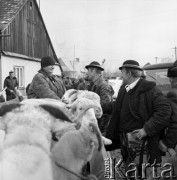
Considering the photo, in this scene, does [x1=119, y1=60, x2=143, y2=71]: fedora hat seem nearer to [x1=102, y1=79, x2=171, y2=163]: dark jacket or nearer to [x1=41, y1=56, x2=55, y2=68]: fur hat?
[x1=102, y1=79, x2=171, y2=163]: dark jacket

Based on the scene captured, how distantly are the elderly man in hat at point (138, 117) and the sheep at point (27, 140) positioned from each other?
164 centimetres

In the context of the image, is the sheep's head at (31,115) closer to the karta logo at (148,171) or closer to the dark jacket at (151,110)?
the karta logo at (148,171)

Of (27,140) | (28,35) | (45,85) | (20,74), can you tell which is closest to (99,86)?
(45,85)

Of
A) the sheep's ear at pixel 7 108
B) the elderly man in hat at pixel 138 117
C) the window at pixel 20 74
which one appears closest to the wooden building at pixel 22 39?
the window at pixel 20 74

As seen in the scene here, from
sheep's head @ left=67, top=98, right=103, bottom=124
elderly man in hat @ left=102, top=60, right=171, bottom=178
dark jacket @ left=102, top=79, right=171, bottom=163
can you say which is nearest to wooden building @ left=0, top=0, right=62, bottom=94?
elderly man in hat @ left=102, top=60, right=171, bottom=178

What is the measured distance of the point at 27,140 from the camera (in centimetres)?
215

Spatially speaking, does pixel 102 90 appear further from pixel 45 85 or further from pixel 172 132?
pixel 172 132

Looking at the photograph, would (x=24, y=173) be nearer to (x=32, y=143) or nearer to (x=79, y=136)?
(x=32, y=143)

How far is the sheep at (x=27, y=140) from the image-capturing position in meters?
1.99

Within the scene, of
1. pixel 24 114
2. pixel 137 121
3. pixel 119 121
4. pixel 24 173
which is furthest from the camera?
pixel 119 121

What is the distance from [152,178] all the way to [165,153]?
0.39 meters

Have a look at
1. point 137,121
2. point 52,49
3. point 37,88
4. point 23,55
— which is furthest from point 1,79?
point 137,121

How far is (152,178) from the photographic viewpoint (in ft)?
13.5

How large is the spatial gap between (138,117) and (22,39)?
19.1 metres
